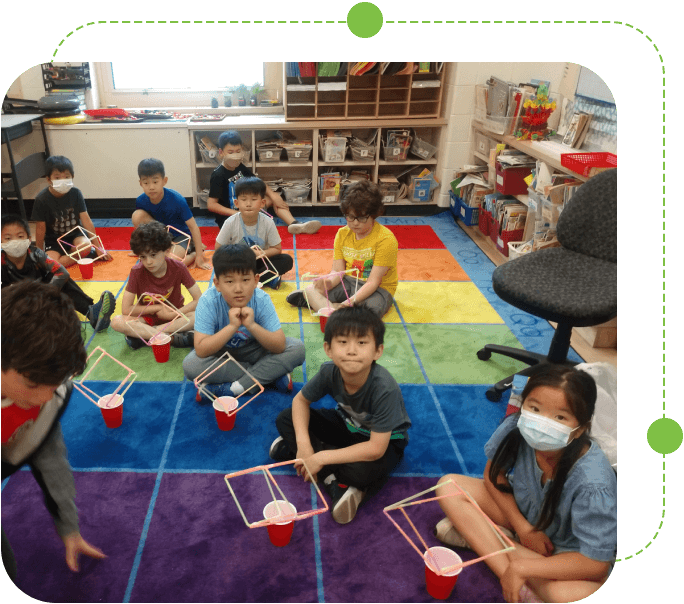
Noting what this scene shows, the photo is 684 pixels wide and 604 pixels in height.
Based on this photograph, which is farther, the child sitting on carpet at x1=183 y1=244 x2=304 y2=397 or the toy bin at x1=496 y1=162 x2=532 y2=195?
the toy bin at x1=496 y1=162 x2=532 y2=195

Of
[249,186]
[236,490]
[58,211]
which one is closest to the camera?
[236,490]

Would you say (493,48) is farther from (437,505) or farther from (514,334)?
(514,334)

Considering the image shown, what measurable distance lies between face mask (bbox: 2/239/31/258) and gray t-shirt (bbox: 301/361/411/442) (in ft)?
3.44

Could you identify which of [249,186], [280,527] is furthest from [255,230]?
[280,527]

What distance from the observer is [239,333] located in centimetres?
237

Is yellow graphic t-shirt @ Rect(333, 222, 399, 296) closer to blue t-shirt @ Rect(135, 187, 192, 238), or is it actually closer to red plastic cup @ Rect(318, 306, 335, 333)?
red plastic cup @ Rect(318, 306, 335, 333)

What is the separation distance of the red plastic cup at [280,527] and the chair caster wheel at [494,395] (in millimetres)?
1083

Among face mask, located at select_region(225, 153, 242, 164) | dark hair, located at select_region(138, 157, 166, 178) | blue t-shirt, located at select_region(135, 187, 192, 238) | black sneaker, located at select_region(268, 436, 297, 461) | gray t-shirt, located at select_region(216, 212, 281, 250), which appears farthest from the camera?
face mask, located at select_region(225, 153, 242, 164)

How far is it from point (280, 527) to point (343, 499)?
9.5 inches

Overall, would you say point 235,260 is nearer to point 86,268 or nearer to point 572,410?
point 572,410

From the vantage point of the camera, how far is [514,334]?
289cm

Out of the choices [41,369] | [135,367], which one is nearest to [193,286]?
[135,367]

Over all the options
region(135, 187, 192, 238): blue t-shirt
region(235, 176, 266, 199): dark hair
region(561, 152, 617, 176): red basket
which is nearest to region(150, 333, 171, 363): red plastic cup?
region(235, 176, 266, 199): dark hair

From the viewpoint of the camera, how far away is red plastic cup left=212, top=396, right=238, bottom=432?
204cm
